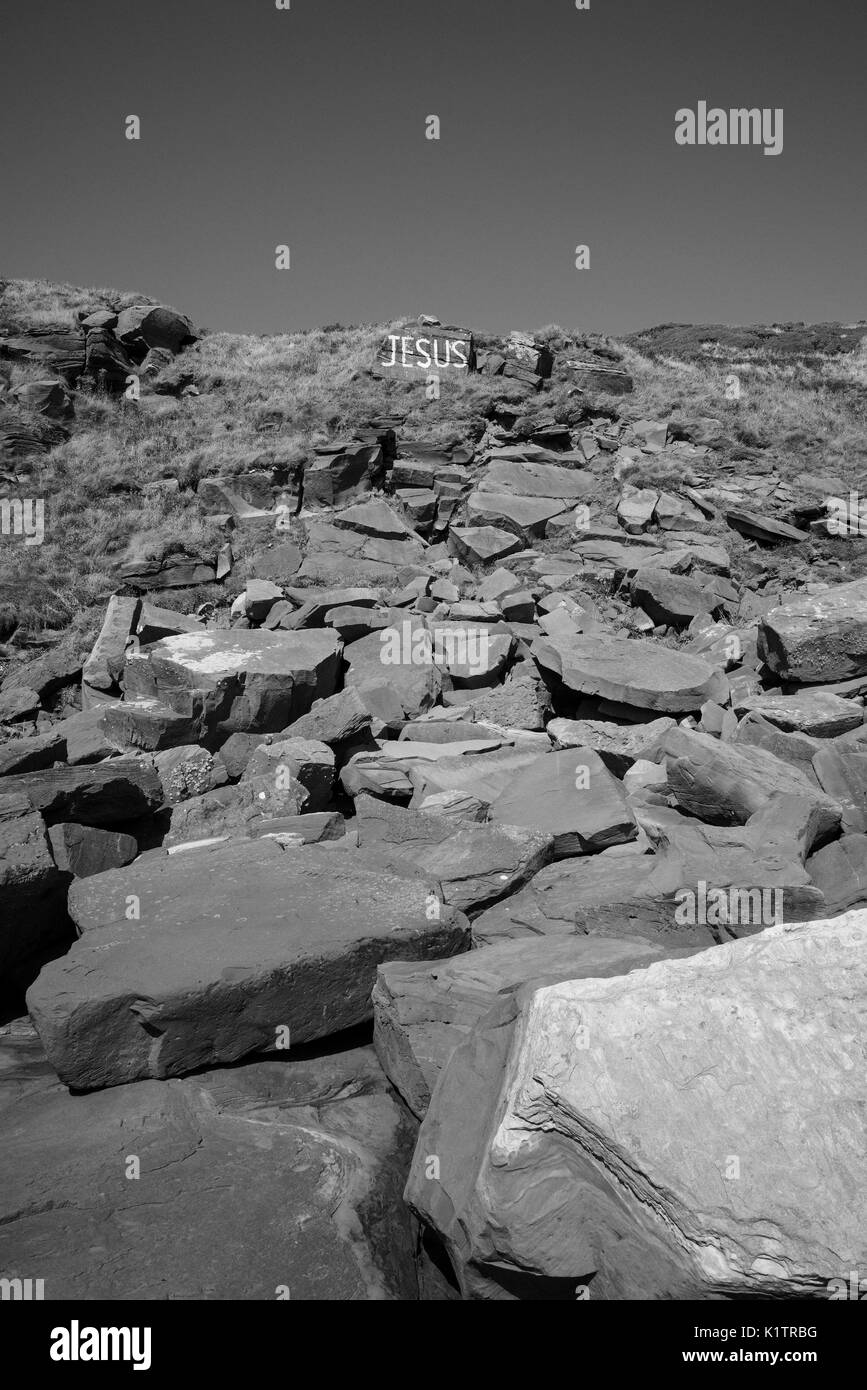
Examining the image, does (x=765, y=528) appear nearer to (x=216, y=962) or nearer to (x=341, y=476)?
(x=341, y=476)

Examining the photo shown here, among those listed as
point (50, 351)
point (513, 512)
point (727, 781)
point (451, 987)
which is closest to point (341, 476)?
point (513, 512)

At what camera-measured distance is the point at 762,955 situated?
288 cm

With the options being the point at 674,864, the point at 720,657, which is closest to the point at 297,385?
the point at 720,657

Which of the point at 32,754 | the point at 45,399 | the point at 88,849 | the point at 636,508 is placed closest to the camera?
the point at 88,849

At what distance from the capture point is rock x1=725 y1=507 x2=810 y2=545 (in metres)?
14.0

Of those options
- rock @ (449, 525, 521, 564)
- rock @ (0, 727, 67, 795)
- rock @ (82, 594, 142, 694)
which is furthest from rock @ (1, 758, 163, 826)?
rock @ (449, 525, 521, 564)

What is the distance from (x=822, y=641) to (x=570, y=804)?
3.93 metres

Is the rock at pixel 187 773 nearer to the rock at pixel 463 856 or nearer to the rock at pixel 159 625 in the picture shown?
the rock at pixel 463 856

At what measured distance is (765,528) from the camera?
557 inches

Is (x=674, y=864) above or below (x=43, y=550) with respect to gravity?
below
